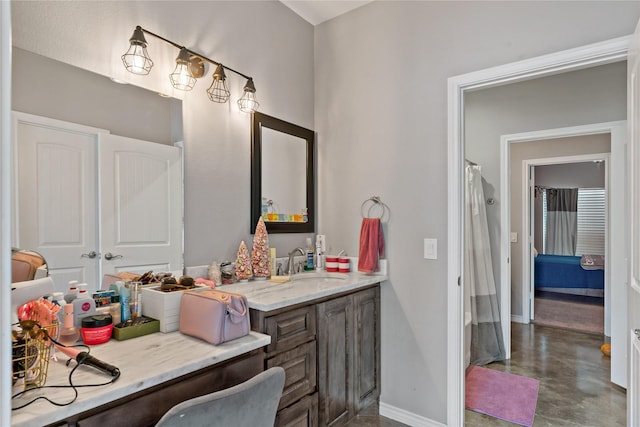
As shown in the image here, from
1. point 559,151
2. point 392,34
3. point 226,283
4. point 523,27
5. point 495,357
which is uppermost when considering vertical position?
point 392,34

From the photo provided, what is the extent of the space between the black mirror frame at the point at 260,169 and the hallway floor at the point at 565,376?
5.67ft

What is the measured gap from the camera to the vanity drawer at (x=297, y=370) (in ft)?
5.33

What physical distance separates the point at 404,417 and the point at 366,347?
53 centimetres

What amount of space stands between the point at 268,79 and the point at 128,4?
929 mm

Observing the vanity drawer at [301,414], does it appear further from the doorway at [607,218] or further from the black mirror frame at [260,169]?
the doorway at [607,218]

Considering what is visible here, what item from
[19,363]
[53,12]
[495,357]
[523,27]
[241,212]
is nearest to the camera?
[19,363]

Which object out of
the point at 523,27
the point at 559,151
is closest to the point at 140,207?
the point at 523,27

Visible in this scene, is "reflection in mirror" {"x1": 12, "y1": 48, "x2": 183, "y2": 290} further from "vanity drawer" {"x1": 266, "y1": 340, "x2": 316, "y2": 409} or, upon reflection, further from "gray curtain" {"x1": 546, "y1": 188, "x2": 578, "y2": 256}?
"gray curtain" {"x1": 546, "y1": 188, "x2": 578, "y2": 256}

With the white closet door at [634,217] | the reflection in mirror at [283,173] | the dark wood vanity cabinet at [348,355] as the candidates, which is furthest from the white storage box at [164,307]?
the white closet door at [634,217]

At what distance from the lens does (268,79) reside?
2391 mm

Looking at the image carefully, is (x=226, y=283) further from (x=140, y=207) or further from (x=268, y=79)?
(x=268, y=79)

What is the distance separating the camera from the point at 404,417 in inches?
88.5

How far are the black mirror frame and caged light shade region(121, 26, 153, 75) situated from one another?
0.73 m

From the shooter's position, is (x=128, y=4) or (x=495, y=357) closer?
(x=128, y=4)
